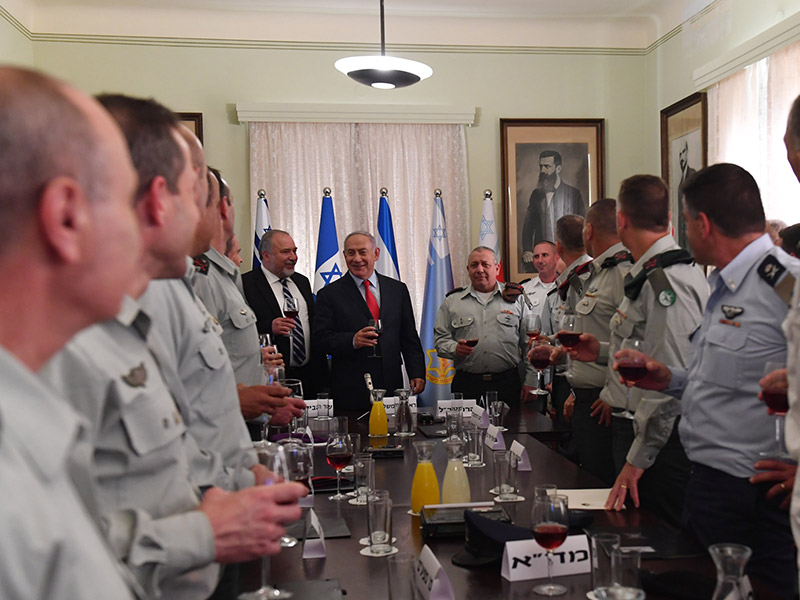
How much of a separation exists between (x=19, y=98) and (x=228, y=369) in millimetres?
1090

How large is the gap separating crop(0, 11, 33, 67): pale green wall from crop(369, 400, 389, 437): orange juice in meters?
4.14

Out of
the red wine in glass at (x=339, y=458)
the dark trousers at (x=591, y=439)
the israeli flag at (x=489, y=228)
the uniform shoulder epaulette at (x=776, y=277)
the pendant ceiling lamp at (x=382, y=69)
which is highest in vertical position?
the pendant ceiling lamp at (x=382, y=69)

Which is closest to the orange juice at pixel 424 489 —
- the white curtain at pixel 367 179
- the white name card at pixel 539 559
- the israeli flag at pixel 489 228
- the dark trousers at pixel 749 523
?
A: the white name card at pixel 539 559

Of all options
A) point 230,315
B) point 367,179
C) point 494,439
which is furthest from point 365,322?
point 494,439

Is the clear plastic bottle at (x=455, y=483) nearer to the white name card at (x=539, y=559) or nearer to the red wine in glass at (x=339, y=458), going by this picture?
the red wine in glass at (x=339, y=458)

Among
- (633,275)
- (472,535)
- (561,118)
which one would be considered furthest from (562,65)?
(472,535)

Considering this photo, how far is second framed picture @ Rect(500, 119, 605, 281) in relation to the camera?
277 inches

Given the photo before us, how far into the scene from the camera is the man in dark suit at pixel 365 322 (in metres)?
5.06

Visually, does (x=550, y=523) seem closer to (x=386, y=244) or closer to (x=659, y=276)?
(x=659, y=276)

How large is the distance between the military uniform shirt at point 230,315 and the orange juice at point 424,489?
3.59 ft

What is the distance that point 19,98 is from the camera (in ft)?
2.43

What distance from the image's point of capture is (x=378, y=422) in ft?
11.6

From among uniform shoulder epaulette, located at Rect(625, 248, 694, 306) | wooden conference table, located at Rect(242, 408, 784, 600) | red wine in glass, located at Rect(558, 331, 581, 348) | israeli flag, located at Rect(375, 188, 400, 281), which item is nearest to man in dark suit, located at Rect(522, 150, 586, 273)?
israeli flag, located at Rect(375, 188, 400, 281)

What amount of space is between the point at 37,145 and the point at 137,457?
0.66 metres
